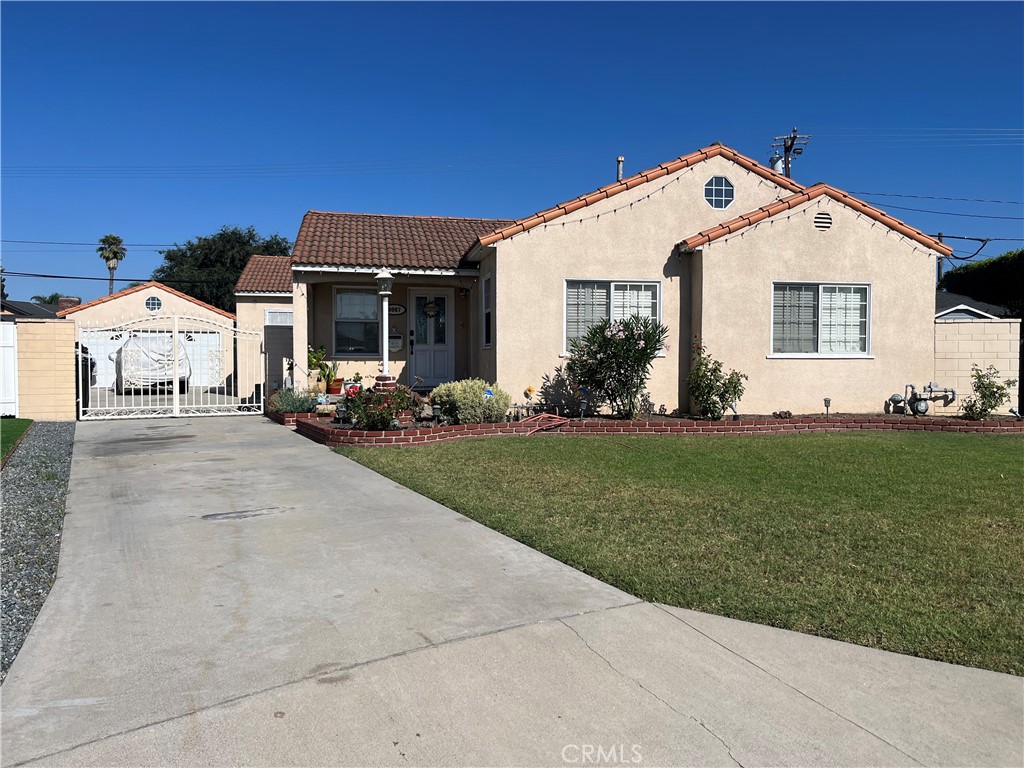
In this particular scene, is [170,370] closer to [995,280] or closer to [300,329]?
[300,329]

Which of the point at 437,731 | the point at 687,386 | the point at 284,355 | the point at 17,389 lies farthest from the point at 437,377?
the point at 437,731

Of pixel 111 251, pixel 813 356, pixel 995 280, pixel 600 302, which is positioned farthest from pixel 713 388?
pixel 111 251

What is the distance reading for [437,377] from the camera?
55.1ft

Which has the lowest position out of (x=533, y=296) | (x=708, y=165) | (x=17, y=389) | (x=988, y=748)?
(x=988, y=748)

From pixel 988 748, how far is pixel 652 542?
2599 millimetres

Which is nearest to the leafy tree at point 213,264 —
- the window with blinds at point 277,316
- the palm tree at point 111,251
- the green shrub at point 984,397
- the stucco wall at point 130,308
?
the palm tree at point 111,251

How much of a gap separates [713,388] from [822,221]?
4.12 meters

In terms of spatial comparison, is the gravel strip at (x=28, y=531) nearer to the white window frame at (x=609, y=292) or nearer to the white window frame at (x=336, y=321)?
the white window frame at (x=336, y=321)

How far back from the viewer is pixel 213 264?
6025 cm

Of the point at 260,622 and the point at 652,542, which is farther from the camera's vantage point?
the point at 652,542

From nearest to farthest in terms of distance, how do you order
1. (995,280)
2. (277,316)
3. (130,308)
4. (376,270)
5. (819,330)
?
1. (819,330)
2. (376,270)
3. (277,316)
4. (995,280)
5. (130,308)

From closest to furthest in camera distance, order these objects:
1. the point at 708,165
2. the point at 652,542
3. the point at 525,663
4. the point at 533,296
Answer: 1. the point at 525,663
2. the point at 652,542
3. the point at 533,296
4. the point at 708,165

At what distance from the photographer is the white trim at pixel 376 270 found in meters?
14.6

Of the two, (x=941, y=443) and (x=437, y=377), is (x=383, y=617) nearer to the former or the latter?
(x=941, y=443)
